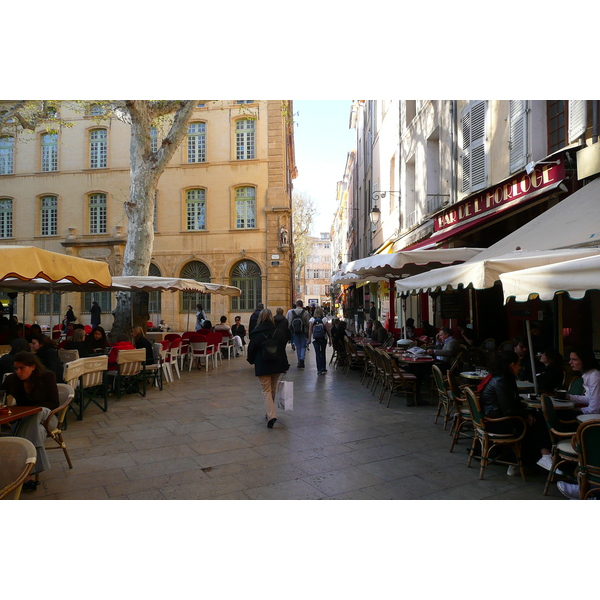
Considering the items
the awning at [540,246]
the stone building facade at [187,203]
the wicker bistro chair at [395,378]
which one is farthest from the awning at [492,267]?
the stone building facade at [187,203]

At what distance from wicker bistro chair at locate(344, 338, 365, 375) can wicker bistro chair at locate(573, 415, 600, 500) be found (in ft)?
24.8

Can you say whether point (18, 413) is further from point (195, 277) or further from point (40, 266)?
point (195, 277)

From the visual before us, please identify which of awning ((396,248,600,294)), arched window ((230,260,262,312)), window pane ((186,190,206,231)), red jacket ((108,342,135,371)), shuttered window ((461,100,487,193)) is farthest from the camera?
window pane ((186,190,206,231))

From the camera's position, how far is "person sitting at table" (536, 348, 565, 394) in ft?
19.0

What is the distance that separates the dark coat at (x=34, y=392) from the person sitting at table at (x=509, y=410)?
421 centimetres

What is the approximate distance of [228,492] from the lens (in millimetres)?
4273

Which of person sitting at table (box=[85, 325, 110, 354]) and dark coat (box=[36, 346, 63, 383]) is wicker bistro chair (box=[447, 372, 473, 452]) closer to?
dark coat (box=[36, 346, 63, 383])

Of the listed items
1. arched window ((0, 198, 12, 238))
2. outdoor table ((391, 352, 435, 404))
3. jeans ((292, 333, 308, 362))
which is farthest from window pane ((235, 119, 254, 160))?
outdoor table ((391, 352, 435, 404))

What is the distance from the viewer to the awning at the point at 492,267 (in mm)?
4438

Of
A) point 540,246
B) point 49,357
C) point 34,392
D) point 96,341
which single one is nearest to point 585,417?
point 540,246

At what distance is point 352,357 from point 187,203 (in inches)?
628

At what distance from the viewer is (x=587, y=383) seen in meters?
4.77

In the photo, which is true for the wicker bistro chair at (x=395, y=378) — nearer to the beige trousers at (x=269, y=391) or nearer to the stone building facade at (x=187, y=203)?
the beige trousers at (x=269, y=391)
